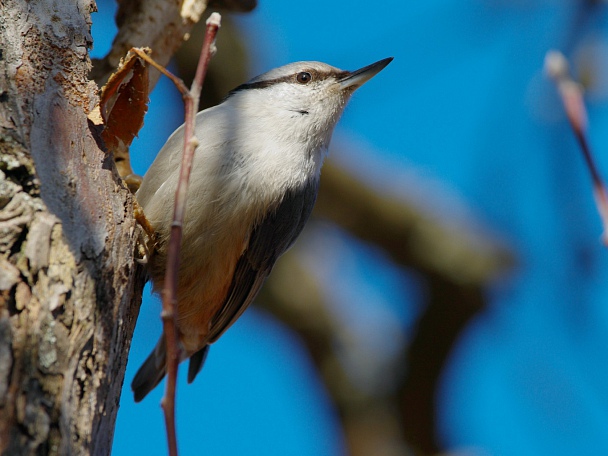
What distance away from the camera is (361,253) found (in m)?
6.27

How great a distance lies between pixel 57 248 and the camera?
6.01ft

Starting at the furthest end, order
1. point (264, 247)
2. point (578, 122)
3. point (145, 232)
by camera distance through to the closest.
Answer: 1. point (264, 247)
2. point (145, 232)
3. point (578, 122)

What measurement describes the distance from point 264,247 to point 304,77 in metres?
0.96

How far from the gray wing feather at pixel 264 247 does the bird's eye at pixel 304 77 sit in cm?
55

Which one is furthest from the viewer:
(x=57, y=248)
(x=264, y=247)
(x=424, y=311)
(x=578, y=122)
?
(x=424, y=311)

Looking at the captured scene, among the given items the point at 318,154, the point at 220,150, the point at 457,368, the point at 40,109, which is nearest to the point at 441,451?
the point at 457,368

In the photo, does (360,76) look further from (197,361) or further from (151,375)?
(151,375)

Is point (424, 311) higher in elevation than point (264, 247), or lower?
lower

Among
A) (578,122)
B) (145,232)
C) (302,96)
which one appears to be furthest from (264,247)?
(578,122)

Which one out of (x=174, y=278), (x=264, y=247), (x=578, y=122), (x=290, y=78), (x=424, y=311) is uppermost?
(x=290, y=78)

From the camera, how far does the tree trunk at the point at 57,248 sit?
61.6 inches

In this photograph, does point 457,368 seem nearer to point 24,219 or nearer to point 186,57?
point 186,57

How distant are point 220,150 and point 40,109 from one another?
901 mm

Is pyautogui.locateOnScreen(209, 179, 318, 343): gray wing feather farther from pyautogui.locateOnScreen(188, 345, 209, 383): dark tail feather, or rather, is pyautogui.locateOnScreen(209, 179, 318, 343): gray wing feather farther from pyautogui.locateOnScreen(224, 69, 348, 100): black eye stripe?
pyautogui.locateOnScreen(224, 69, 348, 100): black eye stripe
